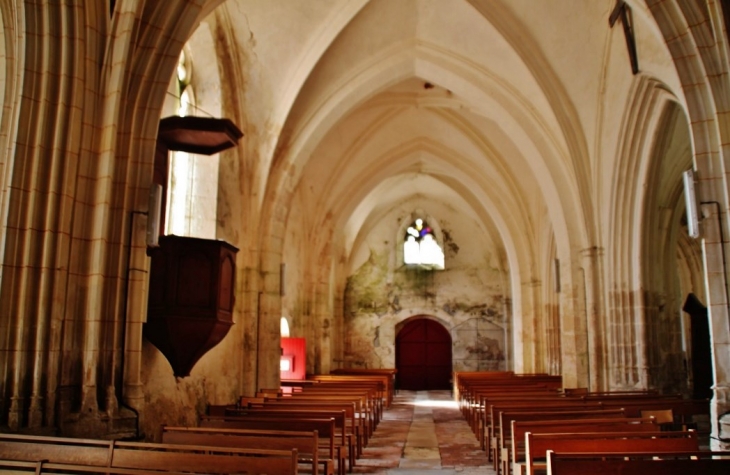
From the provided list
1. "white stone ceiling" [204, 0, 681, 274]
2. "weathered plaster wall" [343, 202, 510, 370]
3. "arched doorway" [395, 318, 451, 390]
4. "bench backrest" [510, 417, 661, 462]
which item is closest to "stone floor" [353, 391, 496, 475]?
"bench backrest" [510, 417, 661, 462]

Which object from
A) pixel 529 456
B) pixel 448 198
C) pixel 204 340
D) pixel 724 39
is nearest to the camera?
pixel 529 456

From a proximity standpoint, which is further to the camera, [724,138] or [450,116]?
[450,116]

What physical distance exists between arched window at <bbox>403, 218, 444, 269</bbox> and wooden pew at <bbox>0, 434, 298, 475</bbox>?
1994 cm

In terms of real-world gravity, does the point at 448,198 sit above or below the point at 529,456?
above

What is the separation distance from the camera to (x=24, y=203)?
5.74m

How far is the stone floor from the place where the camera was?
7777 millimetres

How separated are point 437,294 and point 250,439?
19.3 m

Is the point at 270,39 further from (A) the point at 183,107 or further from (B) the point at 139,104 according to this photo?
(B) the point at 139,104

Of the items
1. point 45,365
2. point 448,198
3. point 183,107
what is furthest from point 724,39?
point 448,198

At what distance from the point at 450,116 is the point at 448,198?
7.79m

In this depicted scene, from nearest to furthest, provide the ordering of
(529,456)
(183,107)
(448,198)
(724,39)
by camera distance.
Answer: (529,456)
(724,39)
(183,107)
(448,198)

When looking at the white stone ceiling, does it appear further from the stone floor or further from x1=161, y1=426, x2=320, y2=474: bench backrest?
x1=161, y1=426, x2=320, y2=474: bench backrest

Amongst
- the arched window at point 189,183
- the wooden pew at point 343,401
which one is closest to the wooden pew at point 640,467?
the wooden pew at point 343,401

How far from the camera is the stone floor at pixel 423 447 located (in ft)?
25.5
